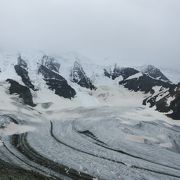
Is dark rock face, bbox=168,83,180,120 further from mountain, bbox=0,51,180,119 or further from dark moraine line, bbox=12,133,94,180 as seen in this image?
dark moraine line, bbox=12,133,94,180

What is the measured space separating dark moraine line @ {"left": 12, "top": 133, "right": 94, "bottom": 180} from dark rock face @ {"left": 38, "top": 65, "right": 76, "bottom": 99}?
102 meters

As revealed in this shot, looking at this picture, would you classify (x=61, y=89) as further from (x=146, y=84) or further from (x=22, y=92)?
(x=146, y=84)

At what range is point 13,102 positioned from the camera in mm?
130375

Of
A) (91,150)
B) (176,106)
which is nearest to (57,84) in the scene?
(176,106)

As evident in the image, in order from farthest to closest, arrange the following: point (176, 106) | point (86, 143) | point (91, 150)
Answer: point (176, 106)
point (86, 143)
point (91, 150)

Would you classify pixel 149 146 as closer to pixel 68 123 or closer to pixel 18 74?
pixel 68 123

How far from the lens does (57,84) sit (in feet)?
595

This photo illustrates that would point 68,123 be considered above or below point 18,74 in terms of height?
below

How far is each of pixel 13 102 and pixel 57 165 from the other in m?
80.7

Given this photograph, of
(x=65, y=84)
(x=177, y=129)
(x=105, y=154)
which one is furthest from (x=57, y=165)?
(x=65, y=84)

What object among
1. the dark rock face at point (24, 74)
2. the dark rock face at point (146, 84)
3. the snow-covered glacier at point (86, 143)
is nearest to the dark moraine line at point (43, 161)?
the snow-covered glacier at point (86, 143)

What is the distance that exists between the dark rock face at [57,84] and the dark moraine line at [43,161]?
10234 cm

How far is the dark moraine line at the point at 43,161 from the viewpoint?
48131mm

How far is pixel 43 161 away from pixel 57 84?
127844mm
